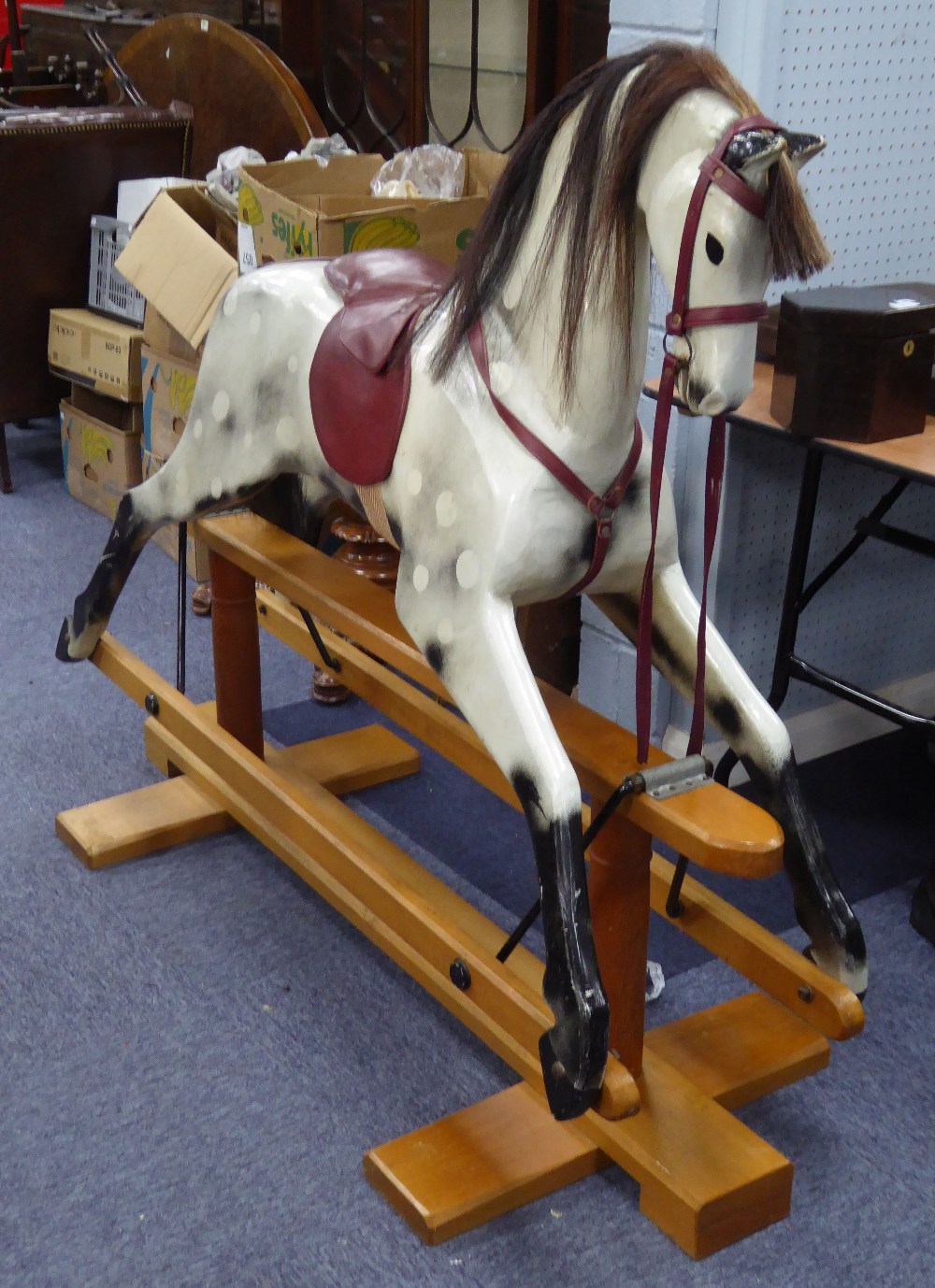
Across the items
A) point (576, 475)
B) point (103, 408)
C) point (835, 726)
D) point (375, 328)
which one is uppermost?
point (375, 328)

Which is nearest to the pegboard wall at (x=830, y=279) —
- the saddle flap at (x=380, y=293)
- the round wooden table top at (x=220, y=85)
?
the saddle flap at (x=380, y=293)

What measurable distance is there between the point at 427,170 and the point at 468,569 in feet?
5.20

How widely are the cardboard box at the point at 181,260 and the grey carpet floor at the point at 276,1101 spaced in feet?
3.63

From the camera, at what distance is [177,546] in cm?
358

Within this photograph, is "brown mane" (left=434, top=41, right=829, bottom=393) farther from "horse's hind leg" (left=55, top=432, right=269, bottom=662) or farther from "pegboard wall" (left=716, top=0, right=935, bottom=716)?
"pegboard wall" (left=716, top=0, right=935, bottom=716)

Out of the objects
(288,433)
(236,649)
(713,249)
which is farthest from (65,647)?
(713,249)

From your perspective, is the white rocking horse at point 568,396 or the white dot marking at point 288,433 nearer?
the white rocking horse at point 568,396

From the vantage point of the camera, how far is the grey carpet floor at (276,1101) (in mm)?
1652

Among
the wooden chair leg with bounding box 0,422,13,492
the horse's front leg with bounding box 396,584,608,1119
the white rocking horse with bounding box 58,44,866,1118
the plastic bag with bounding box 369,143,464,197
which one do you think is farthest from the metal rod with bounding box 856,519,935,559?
the wooden chair leg with bounding box 0,422,13,492

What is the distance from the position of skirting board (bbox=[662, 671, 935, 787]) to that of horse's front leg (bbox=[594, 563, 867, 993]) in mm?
940

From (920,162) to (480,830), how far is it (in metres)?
1.40

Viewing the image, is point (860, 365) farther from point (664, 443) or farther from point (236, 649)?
point (236, 649)

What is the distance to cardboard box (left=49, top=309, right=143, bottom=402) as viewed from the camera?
358cm

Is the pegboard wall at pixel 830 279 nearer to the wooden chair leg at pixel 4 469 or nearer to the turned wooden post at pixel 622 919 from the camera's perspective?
the turned wooden post at pixel 622 919
